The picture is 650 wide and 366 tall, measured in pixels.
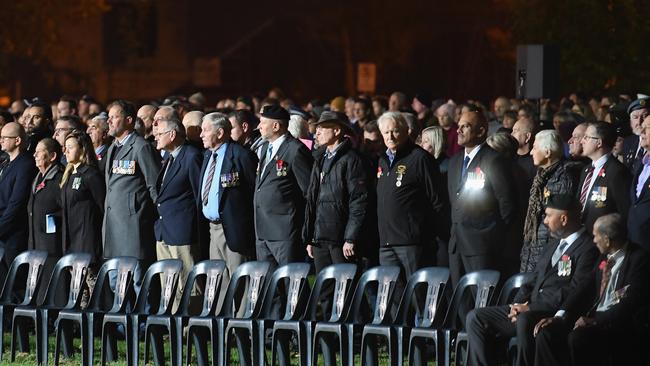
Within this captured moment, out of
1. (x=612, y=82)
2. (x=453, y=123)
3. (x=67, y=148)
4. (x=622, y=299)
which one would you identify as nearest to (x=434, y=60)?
(x=612, y=82)

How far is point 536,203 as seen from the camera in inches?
503

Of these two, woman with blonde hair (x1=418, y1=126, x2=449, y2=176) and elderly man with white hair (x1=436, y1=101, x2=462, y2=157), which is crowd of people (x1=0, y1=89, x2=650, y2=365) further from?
elderly man with white hair (x1=436, y1=101, x2=462, y2=157)

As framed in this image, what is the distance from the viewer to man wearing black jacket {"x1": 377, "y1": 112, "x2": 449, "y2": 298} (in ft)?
44.0

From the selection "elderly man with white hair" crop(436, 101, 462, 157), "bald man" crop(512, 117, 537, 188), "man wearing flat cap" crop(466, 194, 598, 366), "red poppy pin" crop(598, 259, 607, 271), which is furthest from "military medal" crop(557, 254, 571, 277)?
"elderly man with white hair" crop(436, 101, 462, 157)

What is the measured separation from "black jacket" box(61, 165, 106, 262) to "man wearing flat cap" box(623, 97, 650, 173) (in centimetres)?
460

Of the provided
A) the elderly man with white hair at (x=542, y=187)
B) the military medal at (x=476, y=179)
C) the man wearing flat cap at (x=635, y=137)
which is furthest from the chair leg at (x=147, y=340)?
the man wearing flat cap at (x=635, y=137)

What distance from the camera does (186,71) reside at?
55656mm

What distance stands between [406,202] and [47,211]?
3.44 meters

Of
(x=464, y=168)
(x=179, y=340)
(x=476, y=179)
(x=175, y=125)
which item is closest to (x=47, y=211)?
(x=175, y=125)

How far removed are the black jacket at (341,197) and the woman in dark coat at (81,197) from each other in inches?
86.0

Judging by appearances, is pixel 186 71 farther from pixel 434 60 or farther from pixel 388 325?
pixel 388 325

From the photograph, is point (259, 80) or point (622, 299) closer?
point (622, 299)

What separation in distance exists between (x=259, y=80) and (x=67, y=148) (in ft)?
124

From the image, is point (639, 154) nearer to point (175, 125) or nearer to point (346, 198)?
point (346, 198)
